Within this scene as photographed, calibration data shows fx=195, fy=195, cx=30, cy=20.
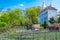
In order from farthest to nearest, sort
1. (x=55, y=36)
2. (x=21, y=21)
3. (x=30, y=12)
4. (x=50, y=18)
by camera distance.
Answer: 1. (x=30, y=12)
2. (x=21, y=21)
3. (x=50, y=18)
4. (x=55, y=36)

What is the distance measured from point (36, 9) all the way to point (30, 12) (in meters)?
3.16

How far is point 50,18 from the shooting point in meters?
39.3

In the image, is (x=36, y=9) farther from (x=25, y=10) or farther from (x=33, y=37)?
(x=33, y=37)

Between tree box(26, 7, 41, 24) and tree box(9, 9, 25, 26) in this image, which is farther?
tree box(26, 7, 41, 24)

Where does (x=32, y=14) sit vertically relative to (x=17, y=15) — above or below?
above

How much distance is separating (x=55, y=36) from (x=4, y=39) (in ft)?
10.9

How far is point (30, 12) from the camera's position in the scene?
4847 cm

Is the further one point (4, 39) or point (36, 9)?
point (36, 9)

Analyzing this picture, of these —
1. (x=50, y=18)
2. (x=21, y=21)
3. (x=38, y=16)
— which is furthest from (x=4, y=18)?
(x=38, y=16)

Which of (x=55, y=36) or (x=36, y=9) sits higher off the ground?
(x=36, y=9)

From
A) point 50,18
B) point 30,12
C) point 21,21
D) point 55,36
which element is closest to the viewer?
point 55,36

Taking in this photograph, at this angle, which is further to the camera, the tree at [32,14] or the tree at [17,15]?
the tree at [32,14]

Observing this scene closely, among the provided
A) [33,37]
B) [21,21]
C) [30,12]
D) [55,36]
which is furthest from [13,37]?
[30,12]

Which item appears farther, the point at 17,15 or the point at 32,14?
the point at 32,14
